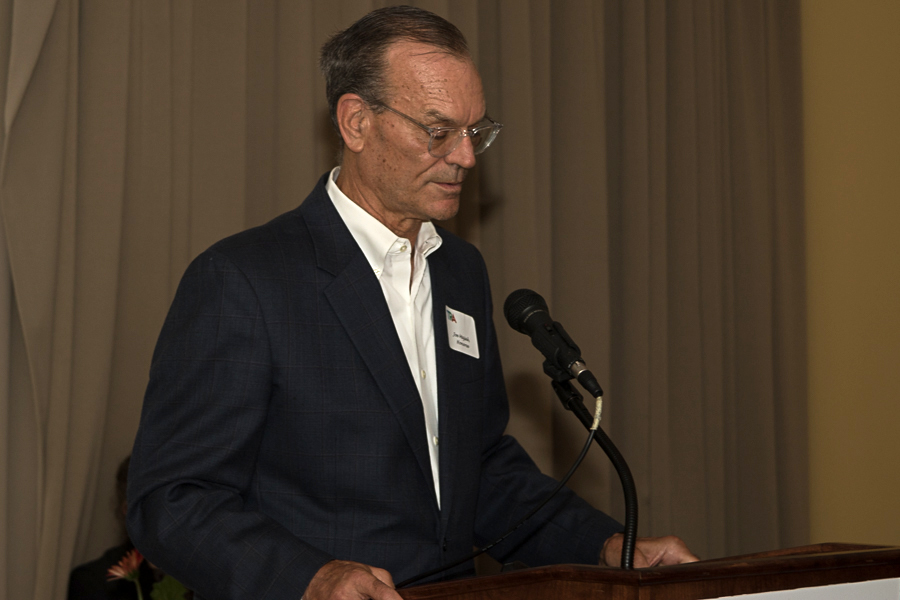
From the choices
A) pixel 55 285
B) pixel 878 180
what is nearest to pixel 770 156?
pixel 878 180

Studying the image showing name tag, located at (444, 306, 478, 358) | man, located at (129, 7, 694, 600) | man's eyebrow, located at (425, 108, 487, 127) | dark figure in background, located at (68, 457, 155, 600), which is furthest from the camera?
dark figure in background, located at (68, 457, 155, 600)

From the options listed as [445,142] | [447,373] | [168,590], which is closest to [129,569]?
[168,590]

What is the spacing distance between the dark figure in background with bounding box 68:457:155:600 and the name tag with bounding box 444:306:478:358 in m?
1.13

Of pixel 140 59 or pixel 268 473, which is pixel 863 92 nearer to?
pixel 140 59

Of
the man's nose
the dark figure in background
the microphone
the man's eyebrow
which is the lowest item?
the dark figure in background

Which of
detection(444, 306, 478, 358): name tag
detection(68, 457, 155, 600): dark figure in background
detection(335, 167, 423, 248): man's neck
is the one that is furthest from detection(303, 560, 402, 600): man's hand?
detection(68, 457, 155, 600): dark figure in background

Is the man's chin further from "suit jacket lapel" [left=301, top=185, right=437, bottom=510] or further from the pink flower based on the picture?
the pink flower

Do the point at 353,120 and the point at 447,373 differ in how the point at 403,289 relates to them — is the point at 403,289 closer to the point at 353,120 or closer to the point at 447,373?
the point at 447,373

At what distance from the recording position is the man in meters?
1.38

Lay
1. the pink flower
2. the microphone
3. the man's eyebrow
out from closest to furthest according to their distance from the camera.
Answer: the microphone → the man's eyebrow → the pink flower

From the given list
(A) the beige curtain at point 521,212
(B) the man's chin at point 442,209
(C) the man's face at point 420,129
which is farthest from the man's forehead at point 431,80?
(A) the beige curtain at point 521,212

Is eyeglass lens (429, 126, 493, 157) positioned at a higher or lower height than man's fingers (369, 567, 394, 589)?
higher

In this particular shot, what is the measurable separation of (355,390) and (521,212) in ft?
5.89

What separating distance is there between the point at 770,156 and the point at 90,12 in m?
3.03
